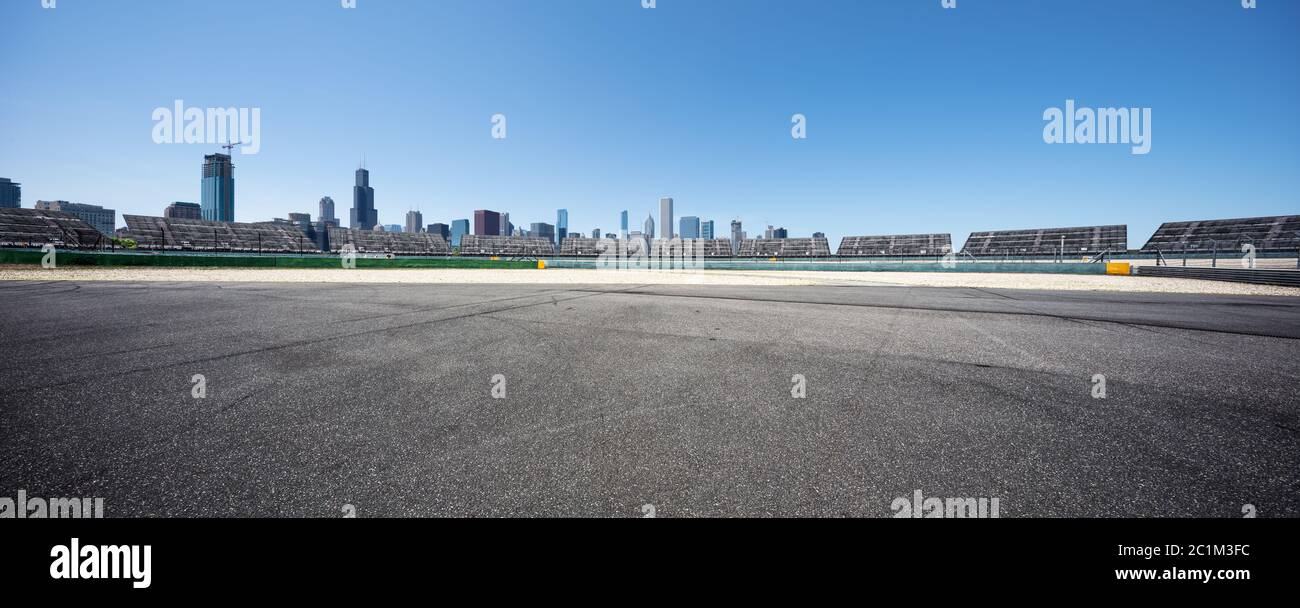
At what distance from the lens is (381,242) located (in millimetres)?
79938

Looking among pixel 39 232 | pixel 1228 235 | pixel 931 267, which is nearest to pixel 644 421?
pixel 931 267

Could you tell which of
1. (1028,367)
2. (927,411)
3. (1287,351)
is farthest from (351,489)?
(1287,351)

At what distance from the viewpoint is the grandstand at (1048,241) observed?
45.9m

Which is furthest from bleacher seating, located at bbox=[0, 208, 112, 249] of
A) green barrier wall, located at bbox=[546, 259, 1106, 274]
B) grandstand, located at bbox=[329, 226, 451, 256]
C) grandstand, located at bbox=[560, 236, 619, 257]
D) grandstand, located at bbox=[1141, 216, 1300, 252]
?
grandstand, located at bbox=[1141, 216, 1300, 252]

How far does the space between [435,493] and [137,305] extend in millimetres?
14030

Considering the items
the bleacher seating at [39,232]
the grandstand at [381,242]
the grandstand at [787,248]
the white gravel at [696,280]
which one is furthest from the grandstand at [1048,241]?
the bleacher seating at [39,232]

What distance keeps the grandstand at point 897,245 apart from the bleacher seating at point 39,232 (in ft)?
286

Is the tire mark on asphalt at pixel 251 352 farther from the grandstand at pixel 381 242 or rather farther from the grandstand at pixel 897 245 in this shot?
the grandstand at pixel 381 242

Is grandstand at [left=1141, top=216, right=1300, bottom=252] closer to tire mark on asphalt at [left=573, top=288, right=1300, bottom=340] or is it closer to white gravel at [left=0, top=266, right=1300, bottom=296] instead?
white gravel at [left=0, top=266, right=1300, bottom=296]

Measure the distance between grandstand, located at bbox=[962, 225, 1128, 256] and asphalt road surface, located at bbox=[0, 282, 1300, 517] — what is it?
54.8 metres

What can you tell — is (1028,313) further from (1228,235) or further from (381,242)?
(381,242)
